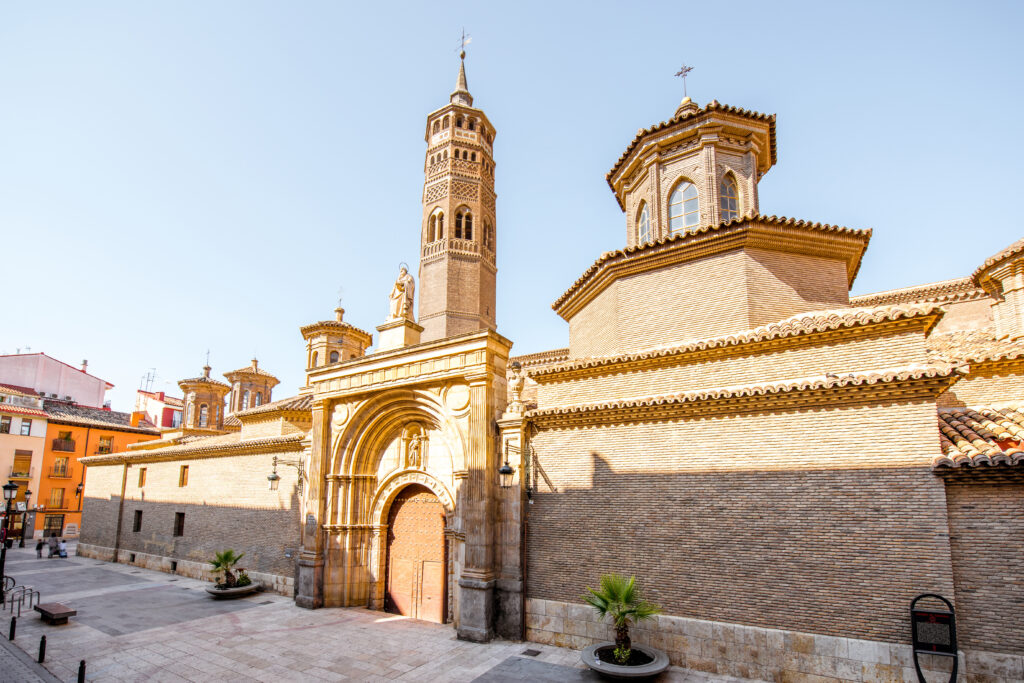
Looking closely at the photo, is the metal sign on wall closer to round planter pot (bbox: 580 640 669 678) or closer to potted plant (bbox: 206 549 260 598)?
round planter pot (bbox: 580 640 669 678)

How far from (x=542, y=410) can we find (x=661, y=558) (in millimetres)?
3559

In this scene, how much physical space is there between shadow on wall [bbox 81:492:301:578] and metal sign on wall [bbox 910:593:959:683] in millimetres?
14272

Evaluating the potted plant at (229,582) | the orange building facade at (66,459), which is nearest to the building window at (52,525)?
the orange building facade at (66,459)

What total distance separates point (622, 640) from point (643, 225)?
11566mm

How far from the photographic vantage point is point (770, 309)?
11953 millimetres

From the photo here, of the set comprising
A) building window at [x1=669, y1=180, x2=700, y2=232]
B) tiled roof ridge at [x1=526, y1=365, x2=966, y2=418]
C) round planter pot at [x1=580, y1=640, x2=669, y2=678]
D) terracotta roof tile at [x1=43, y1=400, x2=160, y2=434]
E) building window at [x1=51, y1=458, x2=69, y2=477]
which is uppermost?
building window at [x1=669, y1=180, x2=700, y2=232]

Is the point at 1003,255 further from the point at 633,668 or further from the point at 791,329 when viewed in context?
the point at 633,668

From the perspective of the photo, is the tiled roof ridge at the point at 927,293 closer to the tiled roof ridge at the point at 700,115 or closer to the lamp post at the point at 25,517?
the tiled roof ridge at the point at 700,115

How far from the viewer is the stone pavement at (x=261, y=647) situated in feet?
30.1

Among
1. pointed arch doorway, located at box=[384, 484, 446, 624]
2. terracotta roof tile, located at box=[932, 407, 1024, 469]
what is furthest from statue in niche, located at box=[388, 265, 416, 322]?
terracotta roof tile, located at box=[932, 407, 1024, 469]

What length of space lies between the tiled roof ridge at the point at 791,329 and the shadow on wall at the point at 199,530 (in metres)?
9.80

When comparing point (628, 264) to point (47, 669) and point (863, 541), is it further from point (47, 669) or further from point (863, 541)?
point (47, 669)

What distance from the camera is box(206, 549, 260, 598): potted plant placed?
1502 centimetres

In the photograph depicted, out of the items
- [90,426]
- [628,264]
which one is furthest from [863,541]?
[90,426]
